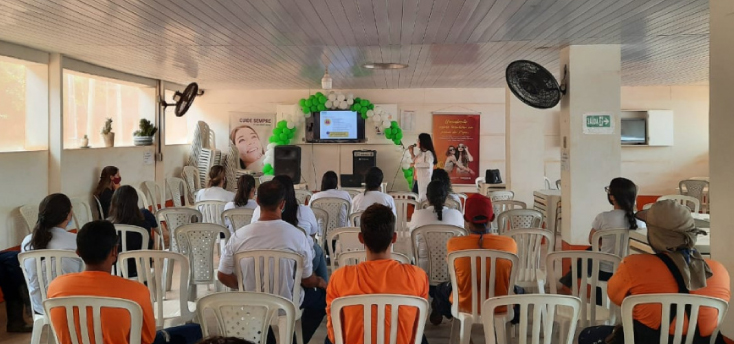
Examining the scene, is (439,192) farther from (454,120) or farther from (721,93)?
(454,120)

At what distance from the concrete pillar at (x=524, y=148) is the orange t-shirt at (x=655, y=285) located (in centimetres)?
766

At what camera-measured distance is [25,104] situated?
764 cm

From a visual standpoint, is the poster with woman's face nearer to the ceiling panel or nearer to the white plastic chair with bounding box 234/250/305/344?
the ceiling panel

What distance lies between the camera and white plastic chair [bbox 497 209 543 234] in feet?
19.7

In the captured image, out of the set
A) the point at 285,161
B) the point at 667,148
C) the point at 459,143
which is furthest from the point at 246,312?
the point at 667,148

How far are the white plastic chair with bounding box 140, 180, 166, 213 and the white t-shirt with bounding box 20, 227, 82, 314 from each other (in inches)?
226

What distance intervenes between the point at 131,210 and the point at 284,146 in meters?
7.78

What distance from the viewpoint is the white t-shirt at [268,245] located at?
3.85m

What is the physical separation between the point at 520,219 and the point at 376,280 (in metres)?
3.66

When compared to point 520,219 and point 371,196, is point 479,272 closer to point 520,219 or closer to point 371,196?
point 520,219

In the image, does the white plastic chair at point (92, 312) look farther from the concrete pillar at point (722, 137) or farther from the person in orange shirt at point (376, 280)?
the concrete pillar at point (722, 137)

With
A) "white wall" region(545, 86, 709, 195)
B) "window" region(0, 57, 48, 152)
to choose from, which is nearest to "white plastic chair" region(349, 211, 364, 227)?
"window" region(0, 57, 48, 152)

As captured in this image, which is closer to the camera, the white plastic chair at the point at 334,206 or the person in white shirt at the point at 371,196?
the person in white shirt at the point at 371,196

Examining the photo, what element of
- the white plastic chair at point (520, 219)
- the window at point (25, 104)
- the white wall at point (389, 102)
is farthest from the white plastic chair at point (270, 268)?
the white wall at point (389, 102)
